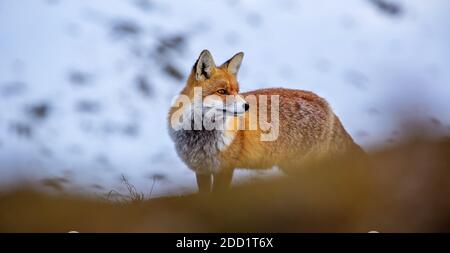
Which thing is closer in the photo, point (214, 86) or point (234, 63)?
point (214, 86)

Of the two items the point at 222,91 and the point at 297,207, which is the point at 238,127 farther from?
the point at 297,207

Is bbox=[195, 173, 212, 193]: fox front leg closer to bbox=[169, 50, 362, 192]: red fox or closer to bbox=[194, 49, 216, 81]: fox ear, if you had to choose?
bbox=[169, 50, 362, 192]: red fox

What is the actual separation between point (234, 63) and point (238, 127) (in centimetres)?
47

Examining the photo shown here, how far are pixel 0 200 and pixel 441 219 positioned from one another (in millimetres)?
2830

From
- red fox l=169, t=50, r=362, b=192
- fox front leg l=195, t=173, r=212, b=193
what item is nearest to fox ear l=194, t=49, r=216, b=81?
red fox l=169, t=50, r=362, b=192

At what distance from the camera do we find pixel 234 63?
423cm

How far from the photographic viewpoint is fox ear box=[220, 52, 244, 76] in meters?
4.21

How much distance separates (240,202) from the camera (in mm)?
3719

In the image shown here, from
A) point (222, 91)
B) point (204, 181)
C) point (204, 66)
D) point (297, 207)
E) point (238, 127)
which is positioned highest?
point (204, 66)

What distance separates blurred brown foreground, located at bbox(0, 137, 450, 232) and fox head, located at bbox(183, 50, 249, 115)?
23.4 inches

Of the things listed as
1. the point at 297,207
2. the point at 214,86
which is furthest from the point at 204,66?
the point at 297,207
